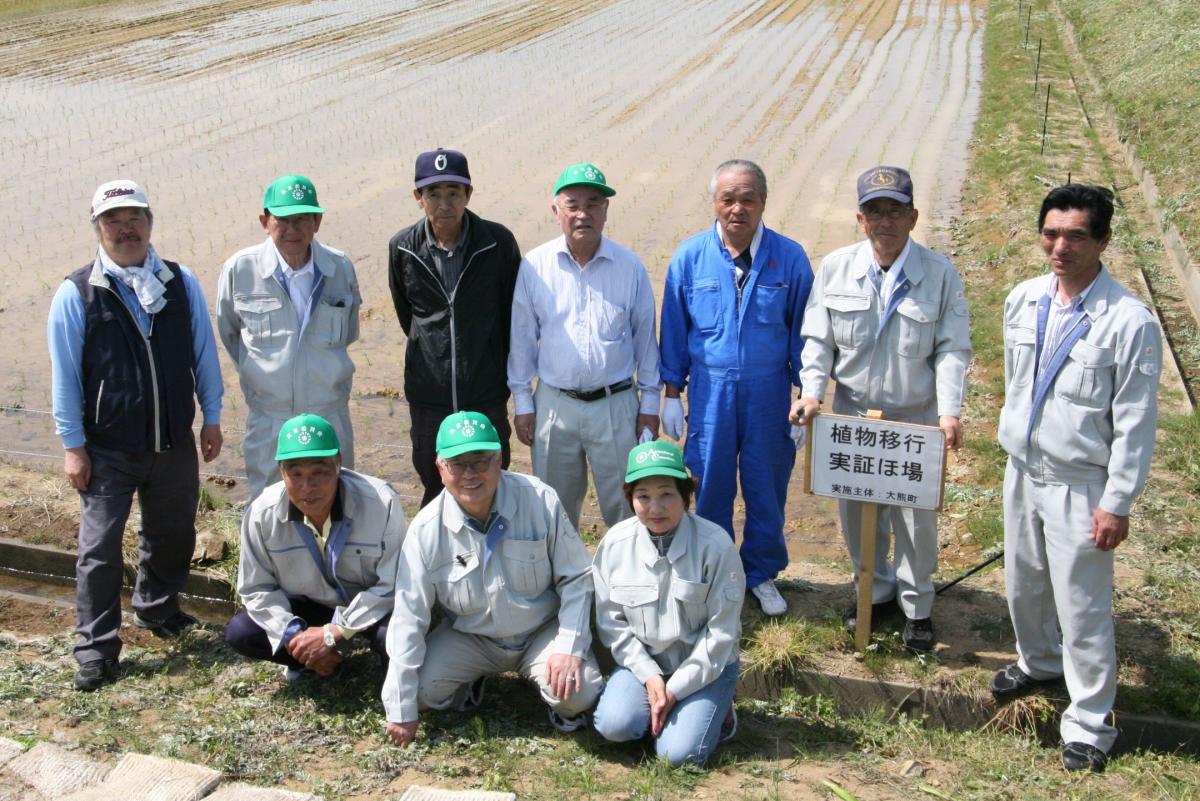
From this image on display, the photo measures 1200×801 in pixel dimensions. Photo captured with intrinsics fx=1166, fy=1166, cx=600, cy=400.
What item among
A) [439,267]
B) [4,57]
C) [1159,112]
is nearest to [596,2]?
[4,57]

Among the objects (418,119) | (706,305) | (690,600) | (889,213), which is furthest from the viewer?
(418,119)

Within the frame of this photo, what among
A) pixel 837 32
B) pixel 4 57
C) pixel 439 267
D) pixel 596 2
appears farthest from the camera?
pixel 596 2

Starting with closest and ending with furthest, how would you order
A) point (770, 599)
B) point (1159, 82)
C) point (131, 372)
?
1. point (131, 372)
2. point (770, 599)
3. point (1159, 82)

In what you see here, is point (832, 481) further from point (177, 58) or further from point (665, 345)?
point (177, 58)

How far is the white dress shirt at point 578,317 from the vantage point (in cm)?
472

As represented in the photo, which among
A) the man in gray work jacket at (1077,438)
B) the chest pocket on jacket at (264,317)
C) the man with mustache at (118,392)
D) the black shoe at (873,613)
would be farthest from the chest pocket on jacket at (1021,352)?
the man with mustache at (118,392)

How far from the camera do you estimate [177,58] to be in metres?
20.5

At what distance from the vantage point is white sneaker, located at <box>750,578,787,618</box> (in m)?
4.89

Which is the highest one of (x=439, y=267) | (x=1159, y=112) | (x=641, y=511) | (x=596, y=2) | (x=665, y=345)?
(x=596, y=2)

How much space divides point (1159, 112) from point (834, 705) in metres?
11.5

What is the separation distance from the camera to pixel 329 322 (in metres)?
4.88

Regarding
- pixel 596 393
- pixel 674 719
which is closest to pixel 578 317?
pixel 596 393

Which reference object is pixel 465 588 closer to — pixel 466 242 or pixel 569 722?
pixel 569 722

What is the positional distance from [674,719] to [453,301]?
6.20 ft
